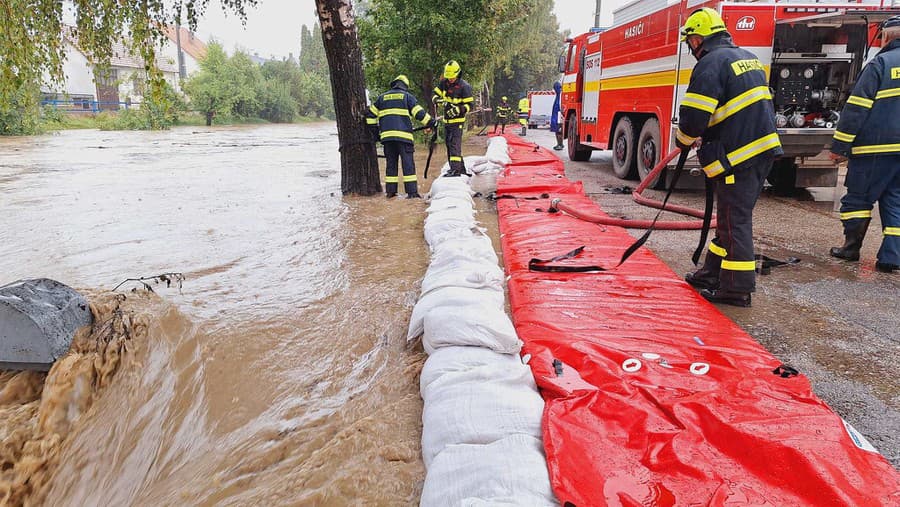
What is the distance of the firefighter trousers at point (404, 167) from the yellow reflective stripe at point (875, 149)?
15.5 feet

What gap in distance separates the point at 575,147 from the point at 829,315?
8.37 m

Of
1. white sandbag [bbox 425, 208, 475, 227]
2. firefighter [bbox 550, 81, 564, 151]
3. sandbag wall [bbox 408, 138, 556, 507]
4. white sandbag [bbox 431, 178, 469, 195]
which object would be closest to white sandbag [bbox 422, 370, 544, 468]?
sandbag wall [bbox 408, 138, 556, 507]

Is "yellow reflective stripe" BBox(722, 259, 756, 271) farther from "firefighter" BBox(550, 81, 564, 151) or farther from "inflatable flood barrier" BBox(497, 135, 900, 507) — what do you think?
"firefighter" BBox(550, 81, 564, 151)

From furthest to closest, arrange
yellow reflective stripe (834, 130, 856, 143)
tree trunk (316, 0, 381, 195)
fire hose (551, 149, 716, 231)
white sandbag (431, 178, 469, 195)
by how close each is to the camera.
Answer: tree trunk (316, 0, 381, 195) < white sandbag (431, 178, 469, 195) < fire hose (551, 149, 716, 231) < yellow reflective stripe (834, 130, 856, 143)

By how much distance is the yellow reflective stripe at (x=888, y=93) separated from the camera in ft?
13.3

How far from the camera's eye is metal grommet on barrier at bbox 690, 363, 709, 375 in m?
2.44

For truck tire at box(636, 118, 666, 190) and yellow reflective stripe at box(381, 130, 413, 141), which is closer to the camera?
truck tire at box(636, 118, 666, 190)

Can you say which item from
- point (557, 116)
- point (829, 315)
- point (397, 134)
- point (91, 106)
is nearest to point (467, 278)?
point (829, 315)

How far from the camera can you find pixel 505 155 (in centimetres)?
1043

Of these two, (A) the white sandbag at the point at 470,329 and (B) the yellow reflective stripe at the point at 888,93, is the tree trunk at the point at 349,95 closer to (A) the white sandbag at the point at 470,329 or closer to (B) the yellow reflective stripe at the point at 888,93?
(A) the white sandbag at the point at 470,329

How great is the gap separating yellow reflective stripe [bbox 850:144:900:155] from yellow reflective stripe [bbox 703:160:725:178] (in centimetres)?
160

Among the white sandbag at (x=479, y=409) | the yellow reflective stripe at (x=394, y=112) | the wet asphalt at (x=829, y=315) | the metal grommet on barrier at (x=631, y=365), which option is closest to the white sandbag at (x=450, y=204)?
the wet asphalt at (x=829, y=315)

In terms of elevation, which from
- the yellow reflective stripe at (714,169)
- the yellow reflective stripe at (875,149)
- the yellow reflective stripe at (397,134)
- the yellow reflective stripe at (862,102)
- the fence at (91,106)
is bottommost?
the yellow reflective stripe at (714,169)

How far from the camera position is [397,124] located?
740 centimetres
